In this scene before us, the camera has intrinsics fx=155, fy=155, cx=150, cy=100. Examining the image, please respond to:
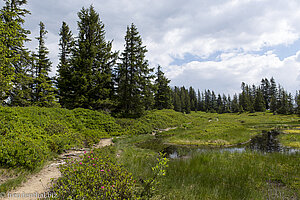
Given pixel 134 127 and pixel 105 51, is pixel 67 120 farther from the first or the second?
pixel 105 51

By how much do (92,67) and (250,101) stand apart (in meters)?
92.0

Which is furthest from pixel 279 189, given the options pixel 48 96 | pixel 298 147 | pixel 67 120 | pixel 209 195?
pixel 48 96

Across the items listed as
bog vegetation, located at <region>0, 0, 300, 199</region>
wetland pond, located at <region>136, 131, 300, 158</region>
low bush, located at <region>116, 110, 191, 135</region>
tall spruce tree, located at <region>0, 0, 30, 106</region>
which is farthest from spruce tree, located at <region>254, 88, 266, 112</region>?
tall spruce tree, located at <region>0, 0, 30, 106</region>

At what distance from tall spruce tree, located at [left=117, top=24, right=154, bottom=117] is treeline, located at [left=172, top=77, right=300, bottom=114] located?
54.3 metres

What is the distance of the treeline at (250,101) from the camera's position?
7200 cm

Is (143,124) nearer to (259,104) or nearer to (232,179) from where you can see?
(232,179)

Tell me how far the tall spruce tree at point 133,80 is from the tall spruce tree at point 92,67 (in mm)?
2188

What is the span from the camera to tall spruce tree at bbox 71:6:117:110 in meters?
24.5

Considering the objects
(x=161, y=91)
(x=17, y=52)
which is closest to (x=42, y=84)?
(x=17, y=52)

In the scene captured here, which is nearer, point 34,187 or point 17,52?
point 34,187

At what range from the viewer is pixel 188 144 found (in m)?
16.8

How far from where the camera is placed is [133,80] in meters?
30.0

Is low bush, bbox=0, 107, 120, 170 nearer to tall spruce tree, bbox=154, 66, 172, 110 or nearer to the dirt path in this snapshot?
the dirt path

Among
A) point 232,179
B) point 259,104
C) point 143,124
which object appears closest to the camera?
point 232,179
